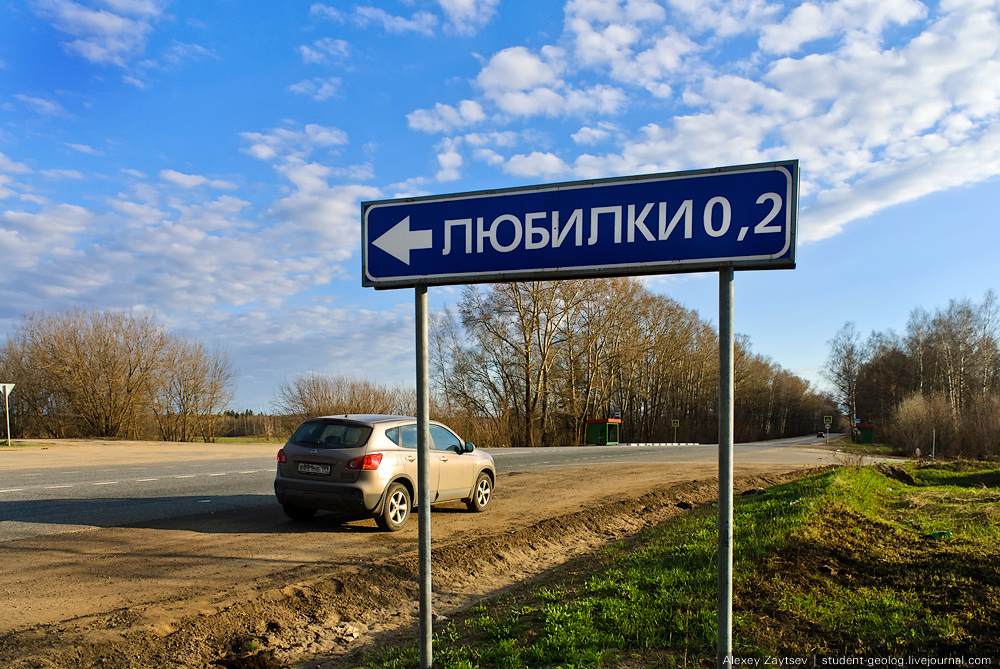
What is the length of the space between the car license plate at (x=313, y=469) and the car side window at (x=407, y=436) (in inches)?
44.8

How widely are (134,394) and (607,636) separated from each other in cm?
4502

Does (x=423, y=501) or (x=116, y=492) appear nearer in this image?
(x=423, y=501)

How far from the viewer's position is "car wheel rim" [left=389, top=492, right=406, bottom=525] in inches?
362

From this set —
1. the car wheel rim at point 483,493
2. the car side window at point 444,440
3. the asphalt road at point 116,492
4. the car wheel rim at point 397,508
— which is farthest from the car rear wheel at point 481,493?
the asphalt road at point 116,492

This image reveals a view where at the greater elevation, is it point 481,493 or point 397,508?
point 397,508

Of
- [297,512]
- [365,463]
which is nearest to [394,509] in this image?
[365,463]

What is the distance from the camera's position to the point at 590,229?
128 inches

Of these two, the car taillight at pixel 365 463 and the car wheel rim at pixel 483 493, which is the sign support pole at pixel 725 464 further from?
the car wheel rim at pixel 483 493

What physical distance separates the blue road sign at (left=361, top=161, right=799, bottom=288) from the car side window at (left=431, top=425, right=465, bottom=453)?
23.1ft

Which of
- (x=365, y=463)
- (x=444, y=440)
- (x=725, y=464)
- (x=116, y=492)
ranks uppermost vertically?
(x=725, y=464)

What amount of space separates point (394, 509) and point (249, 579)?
9.86 feet

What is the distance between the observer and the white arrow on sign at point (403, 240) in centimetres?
355

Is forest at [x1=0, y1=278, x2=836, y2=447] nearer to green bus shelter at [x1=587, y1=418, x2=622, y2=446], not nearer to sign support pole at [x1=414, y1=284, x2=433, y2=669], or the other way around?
green bus shelter at [x1=587, y1=418, x2=622, y2=446]

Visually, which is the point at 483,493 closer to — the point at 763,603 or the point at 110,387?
the point at 763,603
